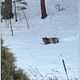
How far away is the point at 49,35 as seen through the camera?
1569 cm

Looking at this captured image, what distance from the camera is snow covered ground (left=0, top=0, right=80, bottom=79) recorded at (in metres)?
8.98

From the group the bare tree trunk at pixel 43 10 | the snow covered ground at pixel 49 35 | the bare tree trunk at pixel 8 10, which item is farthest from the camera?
the bare tree trunk at pixel 43 10

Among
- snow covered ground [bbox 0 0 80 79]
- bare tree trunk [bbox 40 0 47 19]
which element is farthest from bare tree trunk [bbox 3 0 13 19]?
bare tree trunk [bbox 40 0 47 19]

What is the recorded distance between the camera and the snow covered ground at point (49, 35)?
898 centimetres

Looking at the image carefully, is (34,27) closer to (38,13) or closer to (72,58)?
(38,13)

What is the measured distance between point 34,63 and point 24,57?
3.51ft

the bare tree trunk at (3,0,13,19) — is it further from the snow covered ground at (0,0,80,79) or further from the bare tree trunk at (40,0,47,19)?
the bare tree trunk at (40,0,47,19)

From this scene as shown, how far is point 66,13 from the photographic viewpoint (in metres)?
19.6

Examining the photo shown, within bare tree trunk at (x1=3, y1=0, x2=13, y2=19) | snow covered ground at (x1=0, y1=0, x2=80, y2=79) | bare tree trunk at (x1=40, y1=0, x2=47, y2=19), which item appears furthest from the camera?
bare tree trunk at (x1=40, y1=0, x2=47, y2=19)

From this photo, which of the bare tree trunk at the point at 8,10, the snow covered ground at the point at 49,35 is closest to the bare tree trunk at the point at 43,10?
the snow covered ground at the point at 49,35

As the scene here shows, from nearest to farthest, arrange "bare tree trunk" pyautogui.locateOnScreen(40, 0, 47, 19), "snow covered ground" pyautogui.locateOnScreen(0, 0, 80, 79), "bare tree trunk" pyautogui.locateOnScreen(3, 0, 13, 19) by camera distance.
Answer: "snow covered ground" pyautogui.locateOnScreen(0, 0, 80, 79), "bare tree trunk" pyautogui.locateOnScreen(3, 0, 13, 19), "bare tree trunk" pyautogui.locateOnScreen(40, 0, 47, 19)

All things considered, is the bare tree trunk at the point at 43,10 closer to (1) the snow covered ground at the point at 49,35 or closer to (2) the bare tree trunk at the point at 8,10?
(1) the snow covered ground at the point at 49,35

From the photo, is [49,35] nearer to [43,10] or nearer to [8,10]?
[43,10]

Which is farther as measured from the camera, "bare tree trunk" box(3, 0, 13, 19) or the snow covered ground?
"bare tree trunk" box(3, 0, 13, 19)
